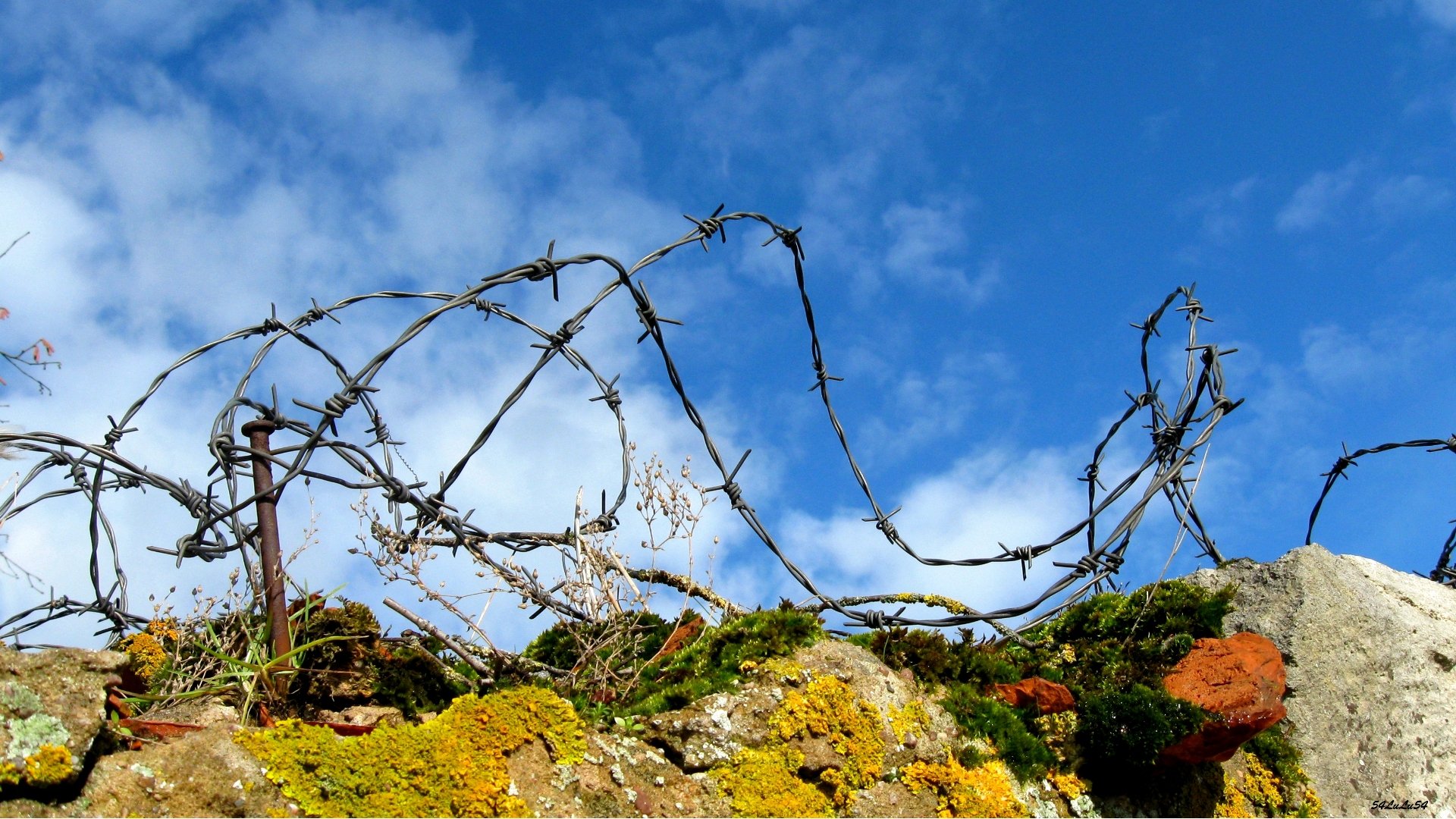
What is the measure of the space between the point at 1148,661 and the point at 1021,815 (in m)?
1.05

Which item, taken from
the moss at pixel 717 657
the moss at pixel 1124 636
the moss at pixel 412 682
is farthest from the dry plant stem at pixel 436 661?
the moss at pixel 1124 636

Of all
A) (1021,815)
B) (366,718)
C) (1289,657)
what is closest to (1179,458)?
(1289,657)

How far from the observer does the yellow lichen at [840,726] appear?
11.7 feet

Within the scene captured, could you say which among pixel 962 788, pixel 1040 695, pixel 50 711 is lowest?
pixel 50 711

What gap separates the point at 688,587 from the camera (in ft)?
14.5

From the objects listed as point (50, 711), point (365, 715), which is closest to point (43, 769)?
point (50, 711)

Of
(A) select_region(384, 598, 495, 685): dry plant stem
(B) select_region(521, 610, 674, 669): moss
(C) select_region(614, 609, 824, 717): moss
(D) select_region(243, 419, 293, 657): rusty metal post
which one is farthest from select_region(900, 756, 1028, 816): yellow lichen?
(D) select_region(243, 419, 293, 657): rusty metal post

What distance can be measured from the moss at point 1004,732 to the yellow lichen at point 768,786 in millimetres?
689

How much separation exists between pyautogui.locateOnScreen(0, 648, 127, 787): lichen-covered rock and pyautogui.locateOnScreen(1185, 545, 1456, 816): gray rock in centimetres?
417

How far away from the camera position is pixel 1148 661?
4.48 metres

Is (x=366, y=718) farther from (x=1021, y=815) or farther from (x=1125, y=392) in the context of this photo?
(x=1125, y=392)

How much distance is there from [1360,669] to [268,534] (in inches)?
164

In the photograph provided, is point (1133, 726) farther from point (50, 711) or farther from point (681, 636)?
point (50, 711)

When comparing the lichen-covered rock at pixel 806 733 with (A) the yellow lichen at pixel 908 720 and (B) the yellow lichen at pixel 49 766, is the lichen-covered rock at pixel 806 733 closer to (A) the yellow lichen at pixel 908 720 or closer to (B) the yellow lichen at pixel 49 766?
(A) the yellow lichen at pixel 908 720
